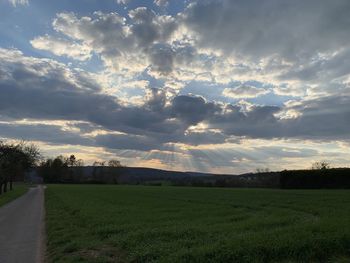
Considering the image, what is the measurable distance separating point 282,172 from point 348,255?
176ft

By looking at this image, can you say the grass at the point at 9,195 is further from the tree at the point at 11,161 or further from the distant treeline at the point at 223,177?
the distant treeline at the point at 223,177

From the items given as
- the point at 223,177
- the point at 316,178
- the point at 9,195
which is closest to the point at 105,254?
the point at 316,178

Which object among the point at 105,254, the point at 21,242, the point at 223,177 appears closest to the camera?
the point at 105,254

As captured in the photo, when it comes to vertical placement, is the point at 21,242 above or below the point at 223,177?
below

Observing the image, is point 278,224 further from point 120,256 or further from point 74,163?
point 74,163

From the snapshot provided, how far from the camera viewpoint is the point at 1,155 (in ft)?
211

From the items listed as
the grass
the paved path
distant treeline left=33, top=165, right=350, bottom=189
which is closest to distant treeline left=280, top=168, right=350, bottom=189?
distant treeline left=33, top=165, right=350, bottom=189

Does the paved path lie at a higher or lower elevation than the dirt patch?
lower

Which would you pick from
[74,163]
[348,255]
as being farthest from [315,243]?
[74,163]

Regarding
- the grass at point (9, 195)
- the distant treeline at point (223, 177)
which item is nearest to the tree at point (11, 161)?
the grass at point (9, 195)

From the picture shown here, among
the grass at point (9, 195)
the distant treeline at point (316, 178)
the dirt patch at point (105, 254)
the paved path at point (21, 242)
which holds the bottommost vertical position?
the paved path at point (21, 242)

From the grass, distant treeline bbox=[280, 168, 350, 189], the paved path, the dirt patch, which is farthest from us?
distant treeline bbox=[280, 168, 350, 189]

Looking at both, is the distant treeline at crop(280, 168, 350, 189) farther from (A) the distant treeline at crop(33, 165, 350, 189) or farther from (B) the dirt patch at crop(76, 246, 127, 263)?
(B) the dirt patch at crop(76, 246, 127, 263)

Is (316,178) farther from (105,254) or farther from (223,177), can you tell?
(105,254)
